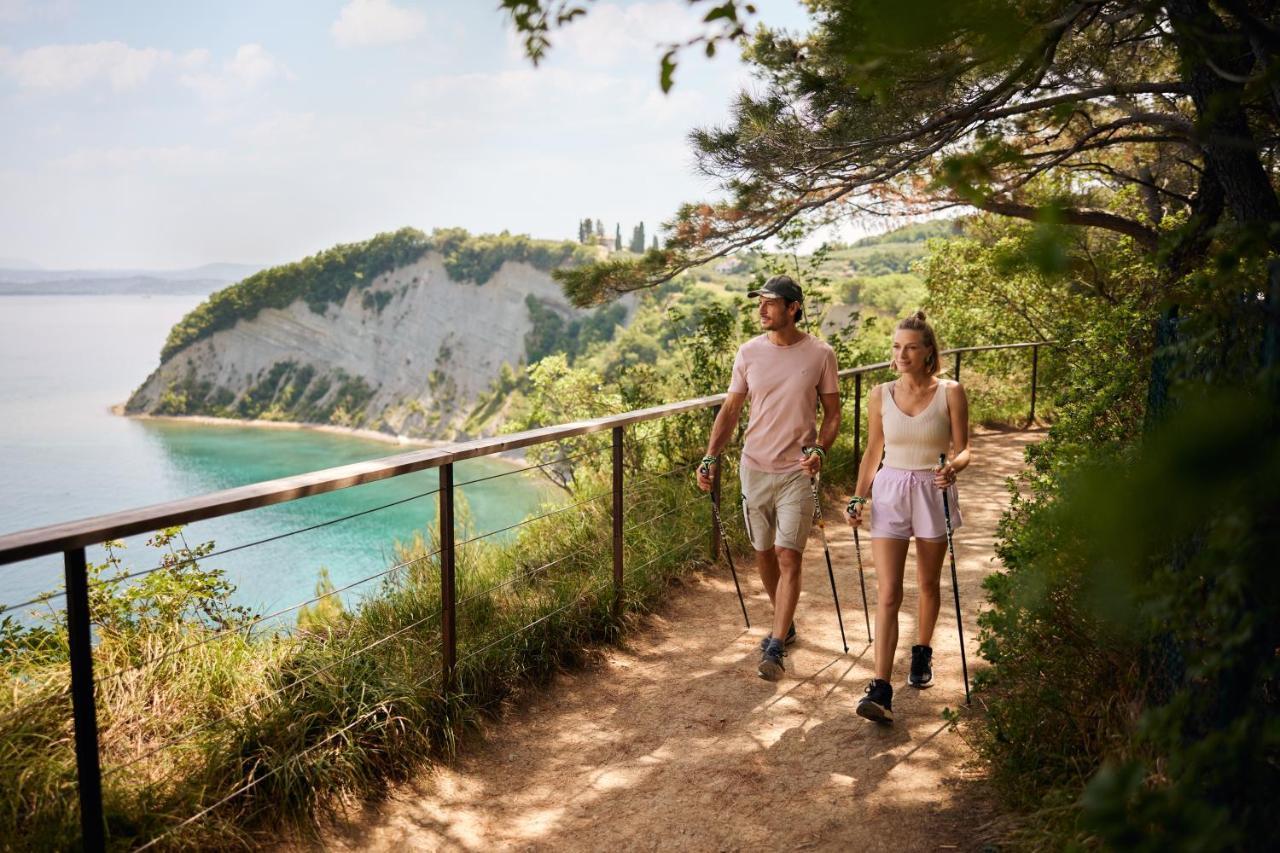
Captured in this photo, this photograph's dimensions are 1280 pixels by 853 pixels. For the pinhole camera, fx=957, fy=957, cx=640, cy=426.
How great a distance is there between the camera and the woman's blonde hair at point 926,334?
3.92 m

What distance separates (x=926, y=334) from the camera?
3.93 m

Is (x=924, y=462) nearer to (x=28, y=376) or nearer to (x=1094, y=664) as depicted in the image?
(x=1094, y=664)

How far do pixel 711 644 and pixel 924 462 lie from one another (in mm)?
1680

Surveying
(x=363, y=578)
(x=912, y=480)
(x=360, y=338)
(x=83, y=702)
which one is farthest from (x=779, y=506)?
(x=360, y=338)

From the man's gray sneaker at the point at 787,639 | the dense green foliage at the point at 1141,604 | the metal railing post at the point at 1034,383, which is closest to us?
the dense green foliage at the point at 1141,604

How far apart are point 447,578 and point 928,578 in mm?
1975

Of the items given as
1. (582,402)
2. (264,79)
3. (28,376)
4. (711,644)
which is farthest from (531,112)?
(711,644)

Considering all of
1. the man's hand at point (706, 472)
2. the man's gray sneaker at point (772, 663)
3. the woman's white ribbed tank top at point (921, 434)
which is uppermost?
the woman's white ribbed tank top at point (921, 434)

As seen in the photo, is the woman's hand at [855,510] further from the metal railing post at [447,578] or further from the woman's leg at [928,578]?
the metal railing post at [447,578]

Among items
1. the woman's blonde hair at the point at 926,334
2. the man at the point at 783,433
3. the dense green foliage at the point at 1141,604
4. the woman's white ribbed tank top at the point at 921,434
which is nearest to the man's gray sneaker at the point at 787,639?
the man at the point at 783,433

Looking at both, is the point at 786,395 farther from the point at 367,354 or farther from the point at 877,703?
the point at 367,354

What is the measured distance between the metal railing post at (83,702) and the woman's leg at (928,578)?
2.95 m

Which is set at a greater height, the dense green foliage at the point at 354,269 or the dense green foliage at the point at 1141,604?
the dense green foliage at the point at 354,269

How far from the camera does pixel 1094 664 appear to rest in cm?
311
